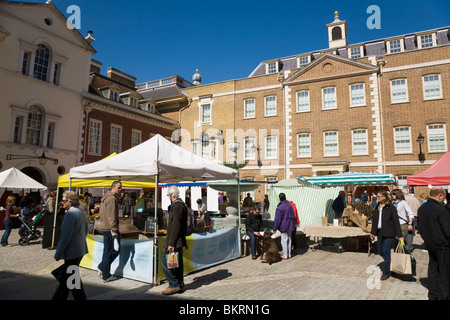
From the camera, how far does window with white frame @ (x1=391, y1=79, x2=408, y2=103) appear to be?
20422 millimetres

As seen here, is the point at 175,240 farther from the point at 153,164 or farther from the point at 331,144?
the point at 331,144

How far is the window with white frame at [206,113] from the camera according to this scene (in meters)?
27.5

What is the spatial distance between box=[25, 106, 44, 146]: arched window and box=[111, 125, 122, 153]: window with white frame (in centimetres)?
545

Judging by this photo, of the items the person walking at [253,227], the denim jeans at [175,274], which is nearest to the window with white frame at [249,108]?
the person walking at [253,227]

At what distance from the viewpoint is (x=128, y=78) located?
33125mm

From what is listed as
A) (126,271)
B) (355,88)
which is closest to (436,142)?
(355,88)

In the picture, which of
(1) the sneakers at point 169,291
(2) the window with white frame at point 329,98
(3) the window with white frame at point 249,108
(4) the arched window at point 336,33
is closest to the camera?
(1) the sneakers at point 169,291

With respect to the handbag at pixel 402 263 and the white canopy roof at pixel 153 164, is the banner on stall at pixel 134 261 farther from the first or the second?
the handbag at pixel 402 263

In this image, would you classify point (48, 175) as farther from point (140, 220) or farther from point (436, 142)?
point (436, 142)

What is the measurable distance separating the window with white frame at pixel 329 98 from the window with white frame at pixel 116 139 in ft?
53.1

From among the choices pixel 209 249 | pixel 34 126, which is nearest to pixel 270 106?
pixel 34 126

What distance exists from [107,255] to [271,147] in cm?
1946

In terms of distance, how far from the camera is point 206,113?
27.6m

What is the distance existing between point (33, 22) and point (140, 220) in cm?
1554
